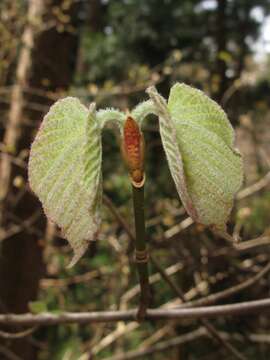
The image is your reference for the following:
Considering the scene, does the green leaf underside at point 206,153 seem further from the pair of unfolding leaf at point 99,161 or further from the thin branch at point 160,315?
the thin branch at point 160,315

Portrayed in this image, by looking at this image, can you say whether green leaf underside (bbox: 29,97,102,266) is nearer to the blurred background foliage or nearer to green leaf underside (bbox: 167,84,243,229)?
green leaf underside (bbox: 167,84,243,229)

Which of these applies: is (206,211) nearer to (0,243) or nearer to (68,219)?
(68,219)

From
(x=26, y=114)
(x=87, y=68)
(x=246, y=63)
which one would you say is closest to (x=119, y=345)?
(x=26, y=114)

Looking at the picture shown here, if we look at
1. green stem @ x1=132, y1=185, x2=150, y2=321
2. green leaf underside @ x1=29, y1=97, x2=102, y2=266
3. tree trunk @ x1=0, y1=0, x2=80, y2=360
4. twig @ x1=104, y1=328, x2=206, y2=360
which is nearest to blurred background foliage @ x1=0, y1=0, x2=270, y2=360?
tree trunk @ x1=0, y1=0, x2=80, y2=360

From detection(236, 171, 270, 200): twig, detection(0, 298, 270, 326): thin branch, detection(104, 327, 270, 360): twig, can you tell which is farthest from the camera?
detection(236, 171, 270, 200): twig

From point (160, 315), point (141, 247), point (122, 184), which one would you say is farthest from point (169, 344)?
point (141, 247)
